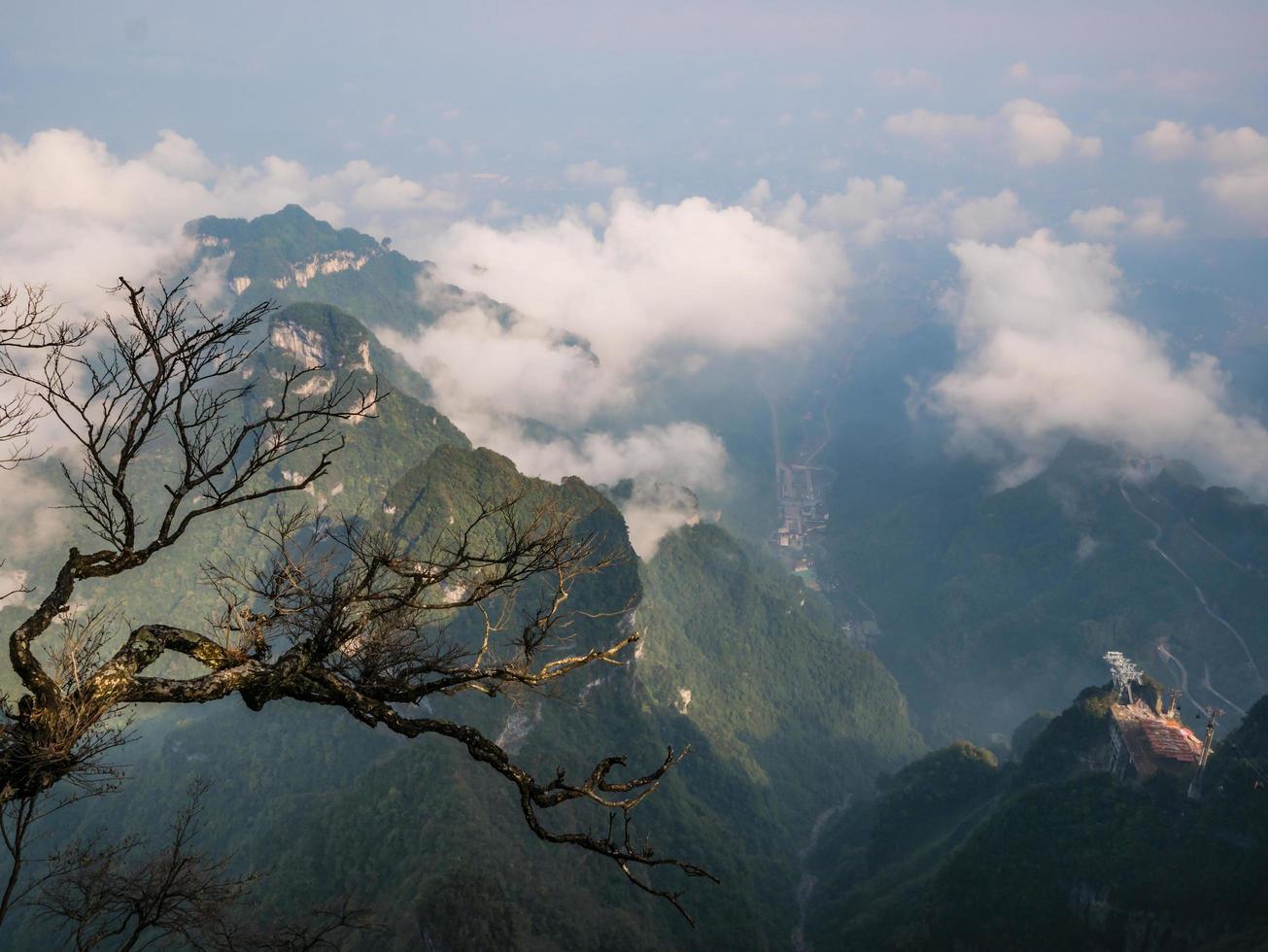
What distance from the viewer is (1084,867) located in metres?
A: 41.1

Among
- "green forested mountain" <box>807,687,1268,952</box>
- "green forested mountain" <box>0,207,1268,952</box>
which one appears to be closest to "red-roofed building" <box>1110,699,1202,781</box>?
"green forested mountain" <box>807,687,1268,952</box>

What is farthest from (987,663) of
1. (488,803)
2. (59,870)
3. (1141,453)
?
(59,870)

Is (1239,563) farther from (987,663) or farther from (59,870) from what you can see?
(59,870)

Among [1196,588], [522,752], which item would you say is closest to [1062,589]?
[1196,588]

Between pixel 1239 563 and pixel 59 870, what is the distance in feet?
437

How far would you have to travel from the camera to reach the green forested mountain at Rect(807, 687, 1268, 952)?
36.7 meters

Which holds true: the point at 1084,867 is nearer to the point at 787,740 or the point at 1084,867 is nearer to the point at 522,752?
the point at 522,752

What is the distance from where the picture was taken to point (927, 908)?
45.7 meters

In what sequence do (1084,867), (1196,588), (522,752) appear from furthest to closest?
(1196,588) → (522,752) → (1084,867)

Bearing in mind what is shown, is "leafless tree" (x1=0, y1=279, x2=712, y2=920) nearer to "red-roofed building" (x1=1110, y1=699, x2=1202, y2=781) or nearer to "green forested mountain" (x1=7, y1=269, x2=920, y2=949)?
"green forested mountain" (x1=7, y1=269, x2=920, y2=949)

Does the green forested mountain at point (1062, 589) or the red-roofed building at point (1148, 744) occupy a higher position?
the red-roofed building at point (1148, 744)

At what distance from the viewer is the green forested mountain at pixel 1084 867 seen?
36.7m

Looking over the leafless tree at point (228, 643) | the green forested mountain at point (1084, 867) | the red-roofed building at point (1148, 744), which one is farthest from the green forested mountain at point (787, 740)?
the red-roofed building at point (1148, 744)

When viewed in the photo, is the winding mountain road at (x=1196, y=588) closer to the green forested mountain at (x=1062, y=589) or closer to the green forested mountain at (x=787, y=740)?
the green forested mountain at (x=1062, y=589)
